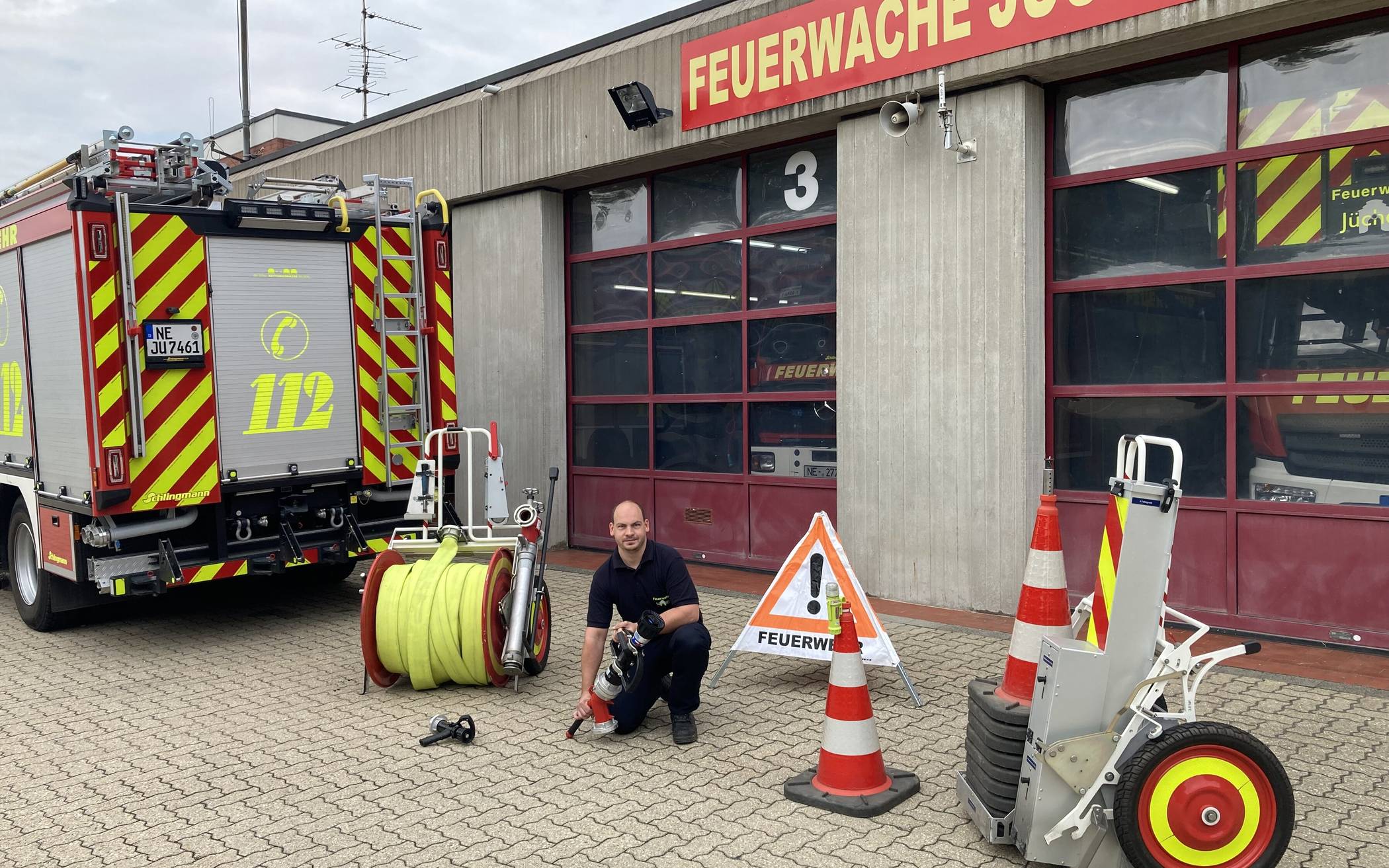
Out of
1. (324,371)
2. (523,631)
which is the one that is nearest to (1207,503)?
(523,631)

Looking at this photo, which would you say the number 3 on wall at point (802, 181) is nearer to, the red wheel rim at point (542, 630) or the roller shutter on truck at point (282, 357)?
the roller shutter on truck at point (282, 357)

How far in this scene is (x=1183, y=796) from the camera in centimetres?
343

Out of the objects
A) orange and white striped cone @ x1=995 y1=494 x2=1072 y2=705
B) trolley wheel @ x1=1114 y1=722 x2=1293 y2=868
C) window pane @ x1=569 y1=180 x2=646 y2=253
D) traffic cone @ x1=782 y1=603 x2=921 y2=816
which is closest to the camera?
trolley wheel @ x1=1114 y1=722 x2=1293 y2=868

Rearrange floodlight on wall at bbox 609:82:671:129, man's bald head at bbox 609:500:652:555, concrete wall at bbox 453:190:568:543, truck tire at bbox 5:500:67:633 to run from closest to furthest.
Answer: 1. man's bald head at bbox 609:500:652:555
2. truck tire at bbox 5:500:67:633
3. floodlight on wall at bbox 609:82:671:129
4. concrete wall at bbox 453:190:568:543

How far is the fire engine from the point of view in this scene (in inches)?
277

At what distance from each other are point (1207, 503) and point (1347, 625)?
106 cm

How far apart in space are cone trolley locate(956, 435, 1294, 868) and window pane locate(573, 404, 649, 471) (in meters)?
7.10

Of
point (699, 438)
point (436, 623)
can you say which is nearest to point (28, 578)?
point (436, 623)

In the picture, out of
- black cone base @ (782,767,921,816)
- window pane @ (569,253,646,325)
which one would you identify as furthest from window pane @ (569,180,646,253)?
black cone base @ (782,767,921,816)

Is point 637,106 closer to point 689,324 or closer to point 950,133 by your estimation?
point 689,324

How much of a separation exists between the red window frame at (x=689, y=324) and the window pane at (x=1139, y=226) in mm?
1849

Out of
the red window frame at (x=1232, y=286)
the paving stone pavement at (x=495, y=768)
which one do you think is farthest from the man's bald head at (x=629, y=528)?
the red window frame at (x=1232, y=286)

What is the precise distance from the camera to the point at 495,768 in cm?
495

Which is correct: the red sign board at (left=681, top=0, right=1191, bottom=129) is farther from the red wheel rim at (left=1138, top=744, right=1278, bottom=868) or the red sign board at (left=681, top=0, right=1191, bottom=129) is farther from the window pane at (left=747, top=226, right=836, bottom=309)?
the red wheel rim at (left=1138, top=744, right=1278, bottom=868)
